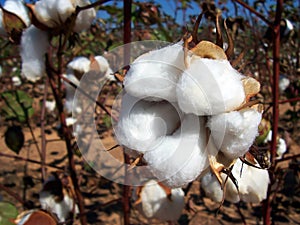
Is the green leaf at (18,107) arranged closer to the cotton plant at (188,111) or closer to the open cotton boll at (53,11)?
the open cotton boll at (53,11)

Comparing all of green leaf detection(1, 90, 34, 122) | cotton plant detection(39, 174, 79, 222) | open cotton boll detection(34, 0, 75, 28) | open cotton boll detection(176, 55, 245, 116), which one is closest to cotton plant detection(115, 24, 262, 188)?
open cotton boll detection(176, 55, 245, 116)

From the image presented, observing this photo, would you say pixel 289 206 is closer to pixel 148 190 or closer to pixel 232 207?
pixel 232 207

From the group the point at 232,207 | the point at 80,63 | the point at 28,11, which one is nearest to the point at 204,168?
the point at 28,11

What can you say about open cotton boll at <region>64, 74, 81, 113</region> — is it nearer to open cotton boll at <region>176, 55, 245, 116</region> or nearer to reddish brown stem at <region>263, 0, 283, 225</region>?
reddish brown stem at <region>263, 0, 283, 225</region>

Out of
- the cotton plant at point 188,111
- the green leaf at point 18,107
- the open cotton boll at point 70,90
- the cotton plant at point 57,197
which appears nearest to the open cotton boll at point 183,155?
the cotton plant at point 188,111

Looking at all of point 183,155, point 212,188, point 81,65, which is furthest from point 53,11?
point 81,65
